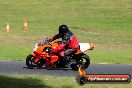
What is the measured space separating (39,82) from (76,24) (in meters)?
29.3

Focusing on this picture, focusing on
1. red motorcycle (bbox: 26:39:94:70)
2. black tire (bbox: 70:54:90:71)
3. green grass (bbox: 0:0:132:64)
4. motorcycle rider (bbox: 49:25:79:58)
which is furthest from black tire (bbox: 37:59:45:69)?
green grass (bbox: 0:0:132:64)

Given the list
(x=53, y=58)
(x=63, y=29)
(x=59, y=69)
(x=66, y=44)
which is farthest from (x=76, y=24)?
(x=63, y=29)

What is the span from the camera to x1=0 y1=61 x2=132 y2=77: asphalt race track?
1773 centimetres

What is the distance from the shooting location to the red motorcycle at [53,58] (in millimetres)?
18703

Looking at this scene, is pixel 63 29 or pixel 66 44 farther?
pixel 66 44

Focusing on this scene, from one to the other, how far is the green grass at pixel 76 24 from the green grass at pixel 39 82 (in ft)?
21.1

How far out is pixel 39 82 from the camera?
14.6 meters

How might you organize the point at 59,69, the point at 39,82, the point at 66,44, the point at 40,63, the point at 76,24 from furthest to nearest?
the point at 76,24 → the point at 59,69 → the point at 40,63 → the point at 66,44 → the point at 39,82

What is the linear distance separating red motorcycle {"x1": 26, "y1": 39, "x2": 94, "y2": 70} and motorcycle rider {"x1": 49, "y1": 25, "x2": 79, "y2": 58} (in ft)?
0.56

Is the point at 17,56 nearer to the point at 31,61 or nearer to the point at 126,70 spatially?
the point at 31,61

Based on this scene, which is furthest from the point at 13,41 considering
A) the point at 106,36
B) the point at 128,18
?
the point at 128,18

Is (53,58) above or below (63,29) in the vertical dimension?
below

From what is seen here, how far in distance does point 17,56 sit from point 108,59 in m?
4.40

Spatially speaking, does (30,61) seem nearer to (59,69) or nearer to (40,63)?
(40,63)
